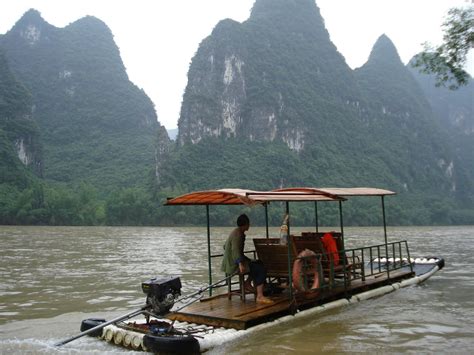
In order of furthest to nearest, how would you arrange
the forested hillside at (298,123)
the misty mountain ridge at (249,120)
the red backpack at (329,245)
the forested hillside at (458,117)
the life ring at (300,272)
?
the forested hillside at (458,117)
the forested hillside at (298,123)
the misty mountain ridge at (249,120)
the red backpack at (329,245)
the life ring at (300,272)

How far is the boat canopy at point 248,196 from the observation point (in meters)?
6.38

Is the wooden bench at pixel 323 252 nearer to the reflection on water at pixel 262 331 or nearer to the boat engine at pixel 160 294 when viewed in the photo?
the reflection on water at pixel 262 331

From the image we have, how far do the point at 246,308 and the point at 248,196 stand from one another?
161cm

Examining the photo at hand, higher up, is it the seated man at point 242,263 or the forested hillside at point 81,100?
the forested hillside at point 81,100

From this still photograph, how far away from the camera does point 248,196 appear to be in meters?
6.29

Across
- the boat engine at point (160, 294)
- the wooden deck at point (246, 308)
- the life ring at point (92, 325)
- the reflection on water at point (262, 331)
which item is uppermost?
the boat engine at point (160, 294)

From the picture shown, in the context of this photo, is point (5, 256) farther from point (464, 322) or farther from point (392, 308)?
point (464, 322)

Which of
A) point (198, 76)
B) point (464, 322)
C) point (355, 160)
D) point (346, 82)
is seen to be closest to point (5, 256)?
point (464, 322)

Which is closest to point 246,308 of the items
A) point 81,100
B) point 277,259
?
point 277,259

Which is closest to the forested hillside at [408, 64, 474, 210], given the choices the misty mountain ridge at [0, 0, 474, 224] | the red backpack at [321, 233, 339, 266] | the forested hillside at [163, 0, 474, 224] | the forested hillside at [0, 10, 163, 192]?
the misty mountain ridge at [0, 0, 474, 224]

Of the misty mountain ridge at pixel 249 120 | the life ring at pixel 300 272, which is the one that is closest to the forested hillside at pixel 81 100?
the misty mountain ridge at pixel 249 120

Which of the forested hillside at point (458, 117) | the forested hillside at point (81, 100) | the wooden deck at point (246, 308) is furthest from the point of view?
the forested hillside at point (458, 117)

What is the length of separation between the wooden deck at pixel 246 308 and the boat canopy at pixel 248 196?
1423mm

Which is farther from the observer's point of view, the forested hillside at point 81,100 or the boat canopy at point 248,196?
the forested hillside at point 81,100
